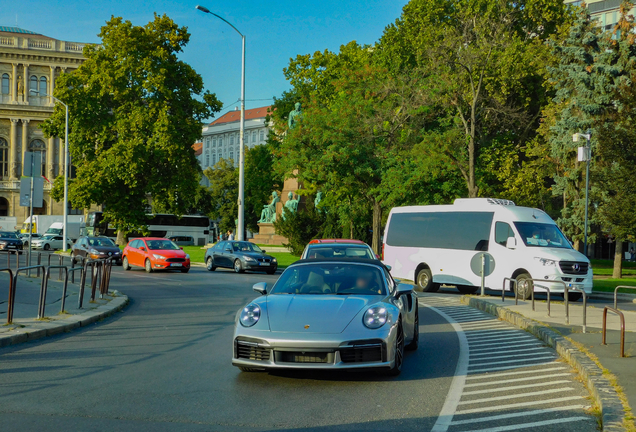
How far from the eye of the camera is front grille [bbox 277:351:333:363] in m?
7.46

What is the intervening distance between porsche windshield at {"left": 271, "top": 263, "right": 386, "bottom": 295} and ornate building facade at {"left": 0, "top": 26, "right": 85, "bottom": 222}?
8925 centimetres

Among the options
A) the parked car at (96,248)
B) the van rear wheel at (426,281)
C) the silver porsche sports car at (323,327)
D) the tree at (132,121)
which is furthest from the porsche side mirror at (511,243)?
the tree at (132,121)

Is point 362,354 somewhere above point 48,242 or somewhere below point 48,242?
above

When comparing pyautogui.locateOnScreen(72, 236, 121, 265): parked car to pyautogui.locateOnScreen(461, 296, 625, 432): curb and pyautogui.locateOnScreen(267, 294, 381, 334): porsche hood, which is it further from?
pyautogui.locateOnScreen(267, 294, 381, 334): porsche hood

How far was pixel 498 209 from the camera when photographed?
22.2 metres

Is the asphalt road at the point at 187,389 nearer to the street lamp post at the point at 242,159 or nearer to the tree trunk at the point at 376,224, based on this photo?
the street lamp post at the point at 242,159

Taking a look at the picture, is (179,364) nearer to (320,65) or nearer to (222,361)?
(222,361)

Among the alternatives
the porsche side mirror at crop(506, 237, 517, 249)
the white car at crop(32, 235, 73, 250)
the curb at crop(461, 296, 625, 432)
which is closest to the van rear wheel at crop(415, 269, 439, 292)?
the porsche side mirror at crop(506, 237, 517, 249)

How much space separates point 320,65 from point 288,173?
15.9m

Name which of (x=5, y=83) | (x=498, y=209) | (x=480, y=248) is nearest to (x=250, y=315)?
(x=480, y=248)

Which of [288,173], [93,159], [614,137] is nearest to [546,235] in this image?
[614,137]

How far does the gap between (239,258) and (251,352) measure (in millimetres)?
23946

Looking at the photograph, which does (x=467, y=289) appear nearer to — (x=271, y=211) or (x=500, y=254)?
(x=500, y=254)

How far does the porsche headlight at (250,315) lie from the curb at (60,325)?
396 cm
